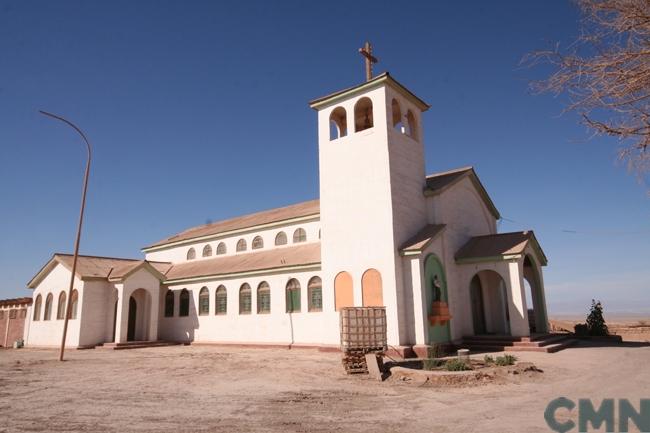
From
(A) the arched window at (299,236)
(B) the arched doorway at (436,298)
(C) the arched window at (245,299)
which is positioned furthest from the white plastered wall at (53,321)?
(B) the arched doorway at (436,298)

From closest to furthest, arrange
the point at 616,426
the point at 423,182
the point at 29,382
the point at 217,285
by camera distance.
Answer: the point at 616,426, the point at 29,382, the point at 423,182, the point at 217,285

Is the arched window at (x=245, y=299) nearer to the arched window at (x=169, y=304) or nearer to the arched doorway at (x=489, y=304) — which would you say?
the arched window at (x=169, y=304)

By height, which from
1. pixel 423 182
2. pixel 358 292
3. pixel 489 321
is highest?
pixel 423 182

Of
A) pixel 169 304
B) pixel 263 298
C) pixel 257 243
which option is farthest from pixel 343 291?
pixel 169 304

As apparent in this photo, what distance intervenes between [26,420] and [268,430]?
473cm

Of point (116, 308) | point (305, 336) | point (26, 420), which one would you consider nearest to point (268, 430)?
point (26, 420)

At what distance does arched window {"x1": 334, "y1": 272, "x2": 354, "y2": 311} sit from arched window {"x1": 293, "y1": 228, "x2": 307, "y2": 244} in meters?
6.72

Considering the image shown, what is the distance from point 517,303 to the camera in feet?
60.8

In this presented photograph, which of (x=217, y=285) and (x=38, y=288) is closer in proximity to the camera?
(x=217, y=285)

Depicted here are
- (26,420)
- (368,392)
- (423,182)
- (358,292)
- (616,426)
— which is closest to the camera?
→ (616,426)

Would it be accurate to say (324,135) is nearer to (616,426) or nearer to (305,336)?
(305,336)

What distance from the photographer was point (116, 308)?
26.9m

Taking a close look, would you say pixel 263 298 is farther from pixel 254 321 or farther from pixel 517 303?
pixel 517 303

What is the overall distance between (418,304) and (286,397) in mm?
8704
